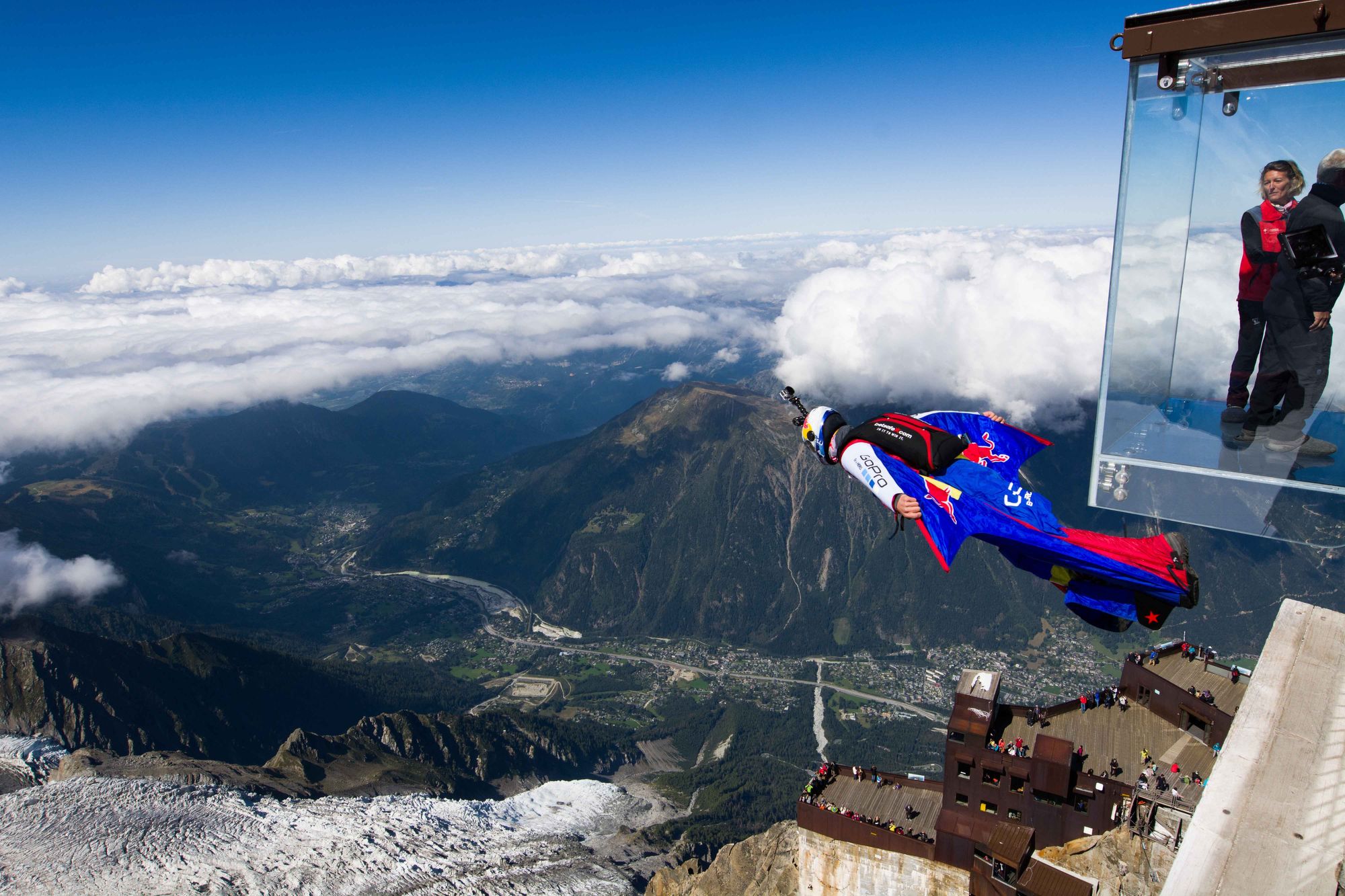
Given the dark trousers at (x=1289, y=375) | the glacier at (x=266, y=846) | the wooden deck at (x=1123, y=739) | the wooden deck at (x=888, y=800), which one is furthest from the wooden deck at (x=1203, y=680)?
the glacier at (x=266, y=846)

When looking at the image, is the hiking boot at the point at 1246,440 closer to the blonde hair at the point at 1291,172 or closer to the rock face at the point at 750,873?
the blonde hair at the point at 1291,172

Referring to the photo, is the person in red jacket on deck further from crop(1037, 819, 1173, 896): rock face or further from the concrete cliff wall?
the concrete cliff wall

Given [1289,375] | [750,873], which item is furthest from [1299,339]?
[750,873]

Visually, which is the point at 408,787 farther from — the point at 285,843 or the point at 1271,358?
the point at 1271,358

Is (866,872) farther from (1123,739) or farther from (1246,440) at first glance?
(1246,440)

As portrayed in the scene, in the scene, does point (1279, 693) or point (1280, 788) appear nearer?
point (1280, 788)

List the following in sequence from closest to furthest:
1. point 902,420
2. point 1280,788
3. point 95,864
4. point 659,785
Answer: point 1280,788, point 902,420, point 95,864, point 659,785

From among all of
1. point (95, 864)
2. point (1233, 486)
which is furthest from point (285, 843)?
point (1233, 486)
